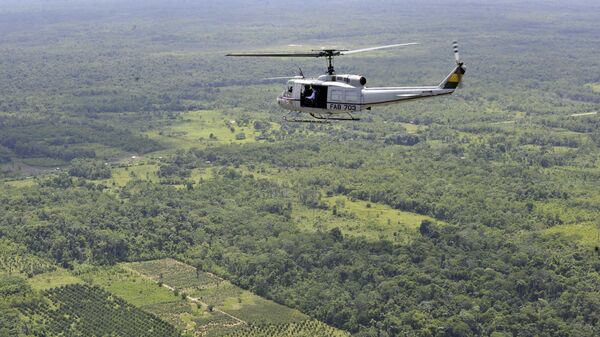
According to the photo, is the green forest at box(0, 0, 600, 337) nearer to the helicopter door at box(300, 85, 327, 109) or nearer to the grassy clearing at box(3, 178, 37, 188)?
the grassy clearing at box(3, 178, 37, 188)

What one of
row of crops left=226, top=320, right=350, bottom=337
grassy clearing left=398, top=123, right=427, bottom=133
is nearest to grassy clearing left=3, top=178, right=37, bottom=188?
row of crops left=226, top=320, right=350, bottom=337

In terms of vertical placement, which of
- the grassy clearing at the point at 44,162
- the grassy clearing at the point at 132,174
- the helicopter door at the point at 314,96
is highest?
the helicopter door at the point at 314,96

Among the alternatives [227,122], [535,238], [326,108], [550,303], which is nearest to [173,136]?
[227,122]

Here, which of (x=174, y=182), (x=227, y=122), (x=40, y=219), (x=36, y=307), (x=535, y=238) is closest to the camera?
(x=36, y=307)

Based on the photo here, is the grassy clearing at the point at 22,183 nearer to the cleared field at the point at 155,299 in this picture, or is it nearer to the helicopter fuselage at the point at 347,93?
the cleared field at the point at 155,299

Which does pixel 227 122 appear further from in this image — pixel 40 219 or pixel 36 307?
pixel 36 307

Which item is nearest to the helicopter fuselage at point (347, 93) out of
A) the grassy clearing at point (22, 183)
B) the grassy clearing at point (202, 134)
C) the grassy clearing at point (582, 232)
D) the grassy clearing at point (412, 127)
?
the grassy clearing at point (582, 232)
